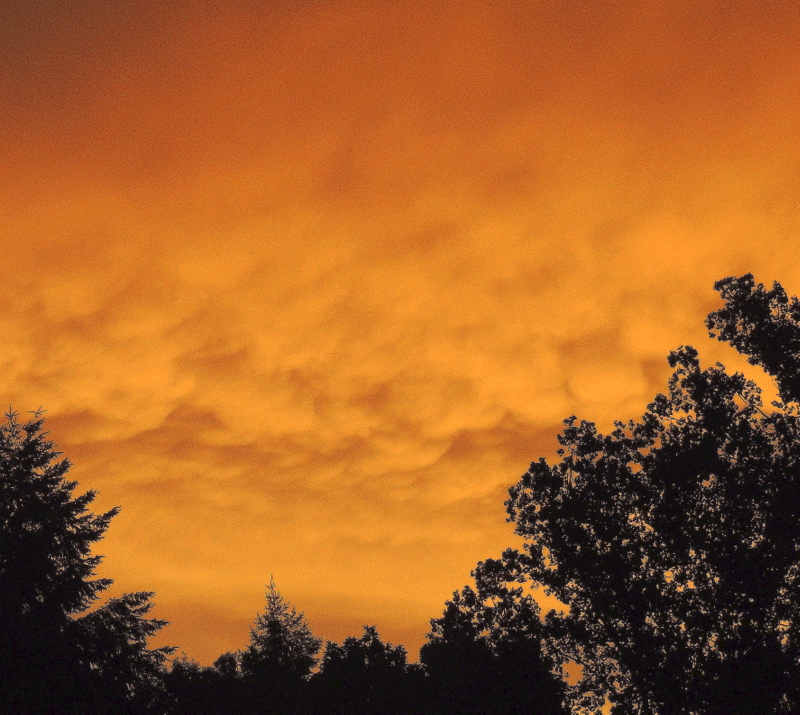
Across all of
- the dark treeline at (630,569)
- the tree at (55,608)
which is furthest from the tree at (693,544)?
the tree at (55,608)

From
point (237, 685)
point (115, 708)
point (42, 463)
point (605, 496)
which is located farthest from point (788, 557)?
point (237, 685)

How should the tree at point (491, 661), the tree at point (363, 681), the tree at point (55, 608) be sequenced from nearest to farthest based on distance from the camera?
1. the tree at point (55, 608)
2. the tree at point (491, 661)
3. the tree at point (363, 681)

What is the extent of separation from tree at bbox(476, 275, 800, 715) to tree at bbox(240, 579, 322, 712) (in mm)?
27829

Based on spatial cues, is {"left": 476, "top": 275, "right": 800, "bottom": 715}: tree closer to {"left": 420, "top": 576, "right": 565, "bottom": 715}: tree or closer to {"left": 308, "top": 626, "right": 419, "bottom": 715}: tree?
{"left": 420, "top": 576, "right": 565, "bottom": 715}: tree

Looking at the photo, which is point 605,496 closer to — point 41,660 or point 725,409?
point 725,409

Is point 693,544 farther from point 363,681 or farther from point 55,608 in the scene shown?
point 363,681

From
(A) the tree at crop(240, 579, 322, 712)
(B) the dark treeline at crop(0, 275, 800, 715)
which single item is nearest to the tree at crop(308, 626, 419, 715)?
(A) the tree at crop(240, 579, 322, 712)

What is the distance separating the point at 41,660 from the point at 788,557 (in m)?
26.2

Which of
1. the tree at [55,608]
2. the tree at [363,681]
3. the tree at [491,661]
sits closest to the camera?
the tree at [55,608]

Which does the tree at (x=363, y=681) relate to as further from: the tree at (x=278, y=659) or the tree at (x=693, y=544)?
the tree at (x=693, y=544)

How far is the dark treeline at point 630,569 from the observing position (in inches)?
987

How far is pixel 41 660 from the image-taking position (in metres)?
23.8

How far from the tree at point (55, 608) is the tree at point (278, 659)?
27314 mm

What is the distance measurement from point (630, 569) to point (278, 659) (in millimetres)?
40042
